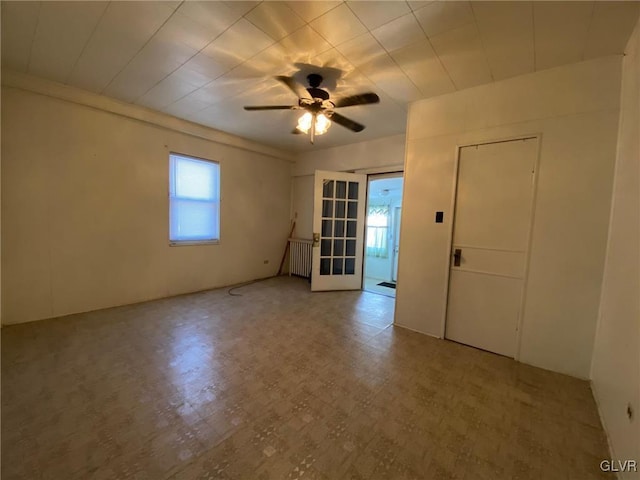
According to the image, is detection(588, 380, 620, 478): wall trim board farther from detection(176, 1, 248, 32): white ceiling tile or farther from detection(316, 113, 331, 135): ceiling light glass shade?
detection(176, 1, 248, 32): white ceiling tile

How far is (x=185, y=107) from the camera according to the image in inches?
132

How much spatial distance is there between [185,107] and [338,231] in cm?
291

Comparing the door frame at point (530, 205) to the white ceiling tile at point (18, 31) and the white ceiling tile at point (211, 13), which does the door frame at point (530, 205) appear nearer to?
the white ceiling tile at point (211, 13)

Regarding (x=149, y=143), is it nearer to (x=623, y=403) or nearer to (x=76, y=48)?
(x=76, y=48)

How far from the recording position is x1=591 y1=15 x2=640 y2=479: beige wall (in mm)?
1330

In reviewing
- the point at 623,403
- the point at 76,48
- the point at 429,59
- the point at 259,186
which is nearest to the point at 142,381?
the point at 76,48

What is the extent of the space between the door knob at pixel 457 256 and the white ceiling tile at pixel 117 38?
10.2 feet

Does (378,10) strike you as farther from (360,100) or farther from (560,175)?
(560,175)

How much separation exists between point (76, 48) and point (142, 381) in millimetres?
2807

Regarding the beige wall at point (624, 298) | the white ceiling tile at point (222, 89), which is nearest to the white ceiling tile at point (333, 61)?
the white ceiling tile at point (222, 89)

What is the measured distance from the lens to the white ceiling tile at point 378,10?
1.59 meters

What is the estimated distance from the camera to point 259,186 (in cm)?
501

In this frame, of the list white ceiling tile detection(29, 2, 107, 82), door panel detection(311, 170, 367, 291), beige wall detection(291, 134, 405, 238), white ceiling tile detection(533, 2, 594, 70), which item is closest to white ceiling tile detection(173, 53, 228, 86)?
white ceiling tile detection(29, 2, 107, 82)

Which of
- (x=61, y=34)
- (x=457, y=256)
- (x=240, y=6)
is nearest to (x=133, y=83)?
(x=61, y=34)
